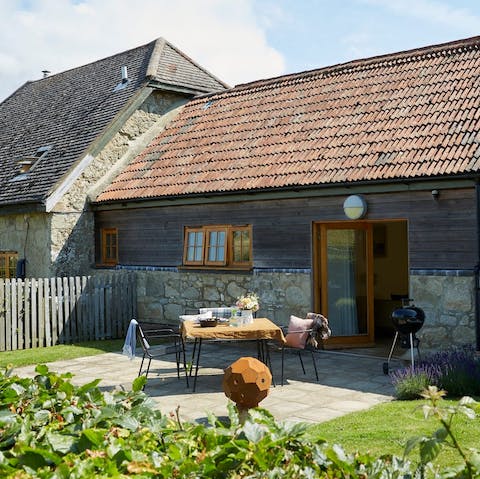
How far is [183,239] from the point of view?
14422 millimetres

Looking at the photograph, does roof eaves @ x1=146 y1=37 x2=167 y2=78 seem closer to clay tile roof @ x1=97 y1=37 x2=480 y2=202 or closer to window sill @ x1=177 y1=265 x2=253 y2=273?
clay tile roof @ x1=97 y1=37 x2=480 y2=202

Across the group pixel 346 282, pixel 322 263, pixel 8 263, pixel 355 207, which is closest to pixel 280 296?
pixel 322 263

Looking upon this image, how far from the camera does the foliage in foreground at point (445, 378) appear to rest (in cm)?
805

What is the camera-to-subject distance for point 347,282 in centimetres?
1261

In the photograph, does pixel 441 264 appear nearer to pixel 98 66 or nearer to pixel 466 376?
pixel 466 376

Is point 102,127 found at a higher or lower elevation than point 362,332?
higher

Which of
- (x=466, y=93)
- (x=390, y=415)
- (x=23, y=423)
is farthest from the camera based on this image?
(x=466, y=93)

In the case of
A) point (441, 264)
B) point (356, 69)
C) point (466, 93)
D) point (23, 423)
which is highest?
point (356, 69)

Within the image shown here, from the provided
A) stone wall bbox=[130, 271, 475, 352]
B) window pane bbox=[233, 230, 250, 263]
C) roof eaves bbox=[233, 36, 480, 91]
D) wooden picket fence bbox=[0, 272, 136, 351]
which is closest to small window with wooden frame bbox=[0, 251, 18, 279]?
wooden picket fence bbox=[0, 272, 136, 351]

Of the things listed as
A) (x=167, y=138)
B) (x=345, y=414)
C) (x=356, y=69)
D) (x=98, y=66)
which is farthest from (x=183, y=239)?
(x=98, y=66)

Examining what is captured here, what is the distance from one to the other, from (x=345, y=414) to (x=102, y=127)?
11.5 metres

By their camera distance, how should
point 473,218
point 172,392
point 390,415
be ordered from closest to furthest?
1. point 390,415
2. point 172,392
3. point 473,218

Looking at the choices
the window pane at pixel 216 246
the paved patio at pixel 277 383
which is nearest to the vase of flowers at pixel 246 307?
the paved patio at pixel 277 383

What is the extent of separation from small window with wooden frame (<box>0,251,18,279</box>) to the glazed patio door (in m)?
8.90
